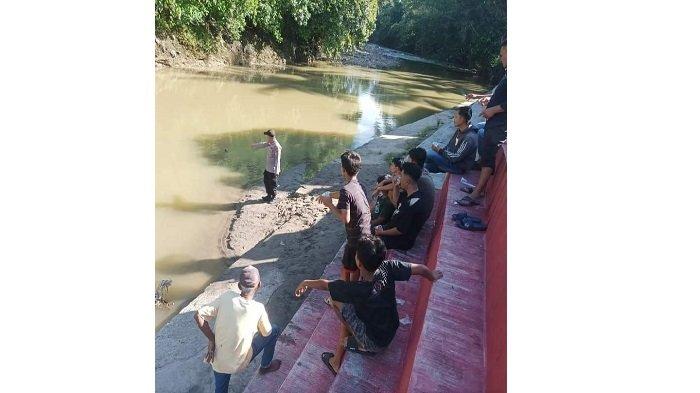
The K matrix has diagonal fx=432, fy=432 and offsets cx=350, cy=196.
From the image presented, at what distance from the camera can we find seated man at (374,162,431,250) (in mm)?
4156

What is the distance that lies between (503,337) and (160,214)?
544 cm

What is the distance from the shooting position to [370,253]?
2.99m

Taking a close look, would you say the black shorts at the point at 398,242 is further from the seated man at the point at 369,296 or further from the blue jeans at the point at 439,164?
the blue jeans at the point at 439,164

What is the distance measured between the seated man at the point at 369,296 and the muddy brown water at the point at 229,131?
90.7 inches

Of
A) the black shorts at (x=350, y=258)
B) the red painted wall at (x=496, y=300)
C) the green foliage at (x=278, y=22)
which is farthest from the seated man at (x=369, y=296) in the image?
the green foliage at (x=278, y=22)

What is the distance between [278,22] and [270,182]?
17.8 metres

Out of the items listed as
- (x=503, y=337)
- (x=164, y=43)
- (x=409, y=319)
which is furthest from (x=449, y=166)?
(x=164, y=43)

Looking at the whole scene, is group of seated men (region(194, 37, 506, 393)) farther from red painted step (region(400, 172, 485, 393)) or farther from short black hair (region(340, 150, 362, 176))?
red painted step (region(400, 172, 485, 393))

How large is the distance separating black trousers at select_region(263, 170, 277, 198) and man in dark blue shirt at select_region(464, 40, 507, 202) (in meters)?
3.41

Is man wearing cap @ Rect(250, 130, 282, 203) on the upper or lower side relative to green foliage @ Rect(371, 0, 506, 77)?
lower

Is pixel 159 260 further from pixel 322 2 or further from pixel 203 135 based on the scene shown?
pixel 322 2

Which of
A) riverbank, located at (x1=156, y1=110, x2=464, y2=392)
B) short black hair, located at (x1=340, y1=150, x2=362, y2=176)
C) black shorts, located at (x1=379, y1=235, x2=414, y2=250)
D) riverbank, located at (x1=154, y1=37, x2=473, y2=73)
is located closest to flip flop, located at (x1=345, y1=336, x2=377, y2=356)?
riverbank, located at (x1=156, y1=110, x2=464, y2=392)

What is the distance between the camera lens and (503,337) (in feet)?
7.53

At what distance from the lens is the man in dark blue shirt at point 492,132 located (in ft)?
15.2
